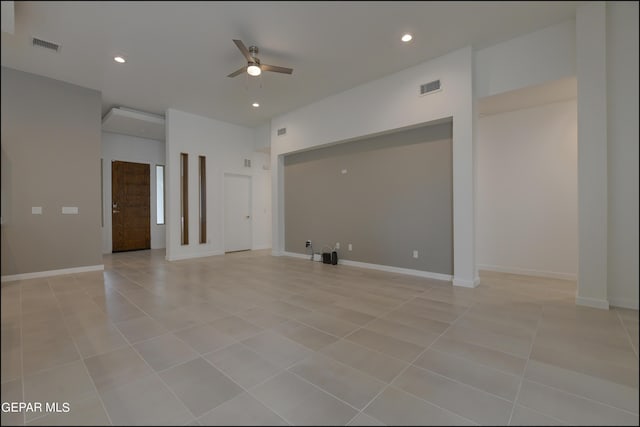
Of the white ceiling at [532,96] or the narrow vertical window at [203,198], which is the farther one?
the narrow vertical window at [203,198]

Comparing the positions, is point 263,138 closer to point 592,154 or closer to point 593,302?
point 592,154

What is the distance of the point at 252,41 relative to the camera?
3.68 metres

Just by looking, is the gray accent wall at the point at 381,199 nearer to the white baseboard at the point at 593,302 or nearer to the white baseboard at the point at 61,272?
the white baseboard at the point at 593,302

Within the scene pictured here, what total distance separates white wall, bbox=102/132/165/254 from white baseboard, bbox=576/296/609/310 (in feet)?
31.6

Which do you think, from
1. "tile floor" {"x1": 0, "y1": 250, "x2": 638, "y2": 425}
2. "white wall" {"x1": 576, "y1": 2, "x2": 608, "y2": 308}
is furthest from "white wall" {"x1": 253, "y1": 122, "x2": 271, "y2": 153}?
"white wall" {"x1": 576, "y1": 2, "x2": 608, "y2": 308}

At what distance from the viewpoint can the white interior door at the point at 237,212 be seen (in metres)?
7.70

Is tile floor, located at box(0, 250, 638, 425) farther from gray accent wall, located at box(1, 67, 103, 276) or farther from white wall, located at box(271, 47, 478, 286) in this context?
gray accent wall, located at box(1, 67, 103, 276)

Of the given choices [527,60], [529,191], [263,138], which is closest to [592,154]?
[527,60]

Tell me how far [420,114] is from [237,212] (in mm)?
5533

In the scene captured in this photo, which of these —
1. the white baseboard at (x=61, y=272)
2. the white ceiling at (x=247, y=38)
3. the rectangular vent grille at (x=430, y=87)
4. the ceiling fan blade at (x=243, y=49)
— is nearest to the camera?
the white ceiling at (x=247, y=38)

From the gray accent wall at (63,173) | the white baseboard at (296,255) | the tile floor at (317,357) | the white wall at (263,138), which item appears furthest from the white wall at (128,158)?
the tile floor at (317,357)

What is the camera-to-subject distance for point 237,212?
795 centimetres

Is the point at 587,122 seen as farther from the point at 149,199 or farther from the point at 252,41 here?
the point at 149,199

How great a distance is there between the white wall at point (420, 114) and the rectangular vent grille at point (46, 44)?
4087 millimetres
